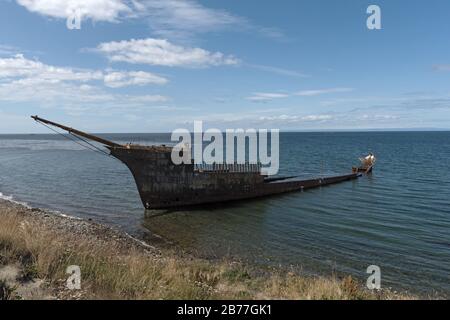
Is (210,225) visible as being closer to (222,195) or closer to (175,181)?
(175,181)

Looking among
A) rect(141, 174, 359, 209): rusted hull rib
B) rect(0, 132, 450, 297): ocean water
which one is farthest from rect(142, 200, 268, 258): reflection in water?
rect(141, 174, 359, 209): rusted hull rib

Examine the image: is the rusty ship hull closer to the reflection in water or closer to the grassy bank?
the reflection in water

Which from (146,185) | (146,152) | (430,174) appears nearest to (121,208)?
(146,185)

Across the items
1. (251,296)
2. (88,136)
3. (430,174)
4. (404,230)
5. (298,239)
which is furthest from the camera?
(430,174)

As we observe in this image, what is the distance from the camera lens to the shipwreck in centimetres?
2480

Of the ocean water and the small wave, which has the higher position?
the small wave

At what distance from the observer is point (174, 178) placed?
25734 mm

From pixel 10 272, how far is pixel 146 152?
17.2 m

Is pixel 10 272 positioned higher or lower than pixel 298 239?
higher

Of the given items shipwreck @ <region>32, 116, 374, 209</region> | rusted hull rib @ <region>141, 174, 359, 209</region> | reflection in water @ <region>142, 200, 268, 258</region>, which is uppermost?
shipwreck @ <region>32, 116, 374, 209</region>

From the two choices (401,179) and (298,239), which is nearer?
(298,239)

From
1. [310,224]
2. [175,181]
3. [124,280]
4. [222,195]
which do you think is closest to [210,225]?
[175,181]
